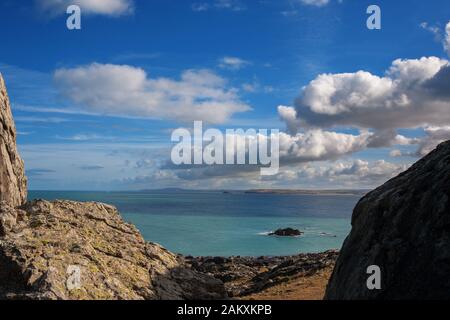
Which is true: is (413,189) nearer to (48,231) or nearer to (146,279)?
(146,279)

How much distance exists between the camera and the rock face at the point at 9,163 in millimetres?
20269

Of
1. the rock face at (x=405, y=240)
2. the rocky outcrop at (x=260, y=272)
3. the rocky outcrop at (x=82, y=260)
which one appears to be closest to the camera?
the rock face at (x=405, y=240)

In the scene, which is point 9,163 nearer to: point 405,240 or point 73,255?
point 73,255

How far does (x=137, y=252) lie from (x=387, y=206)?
11.4 m

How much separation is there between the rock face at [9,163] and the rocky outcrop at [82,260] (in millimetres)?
1054

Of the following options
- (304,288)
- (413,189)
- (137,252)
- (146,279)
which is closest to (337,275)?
(413,189)

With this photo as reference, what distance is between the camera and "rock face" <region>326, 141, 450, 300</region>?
463 inches

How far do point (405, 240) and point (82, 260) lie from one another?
11753 millimetres

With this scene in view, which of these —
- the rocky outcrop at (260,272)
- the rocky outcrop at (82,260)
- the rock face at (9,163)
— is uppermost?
the rock face at (9,163)

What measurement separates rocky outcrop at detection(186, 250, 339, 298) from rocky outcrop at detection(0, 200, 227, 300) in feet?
51.9

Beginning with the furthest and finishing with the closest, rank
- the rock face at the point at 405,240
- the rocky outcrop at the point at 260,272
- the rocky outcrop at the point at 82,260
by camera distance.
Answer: the rocky outcrop at the point at 260,272 → the rocky outcrop at the point at 82,260 → the rock face at the point at 405,240

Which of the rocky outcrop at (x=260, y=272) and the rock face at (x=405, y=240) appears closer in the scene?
the rock face at (x=405, y=240)

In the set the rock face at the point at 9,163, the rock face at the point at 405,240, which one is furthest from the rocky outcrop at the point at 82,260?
the rock face at the point at 405,240

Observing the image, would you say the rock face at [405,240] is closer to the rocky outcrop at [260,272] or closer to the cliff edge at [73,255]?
the cliff edge at [73,255]
